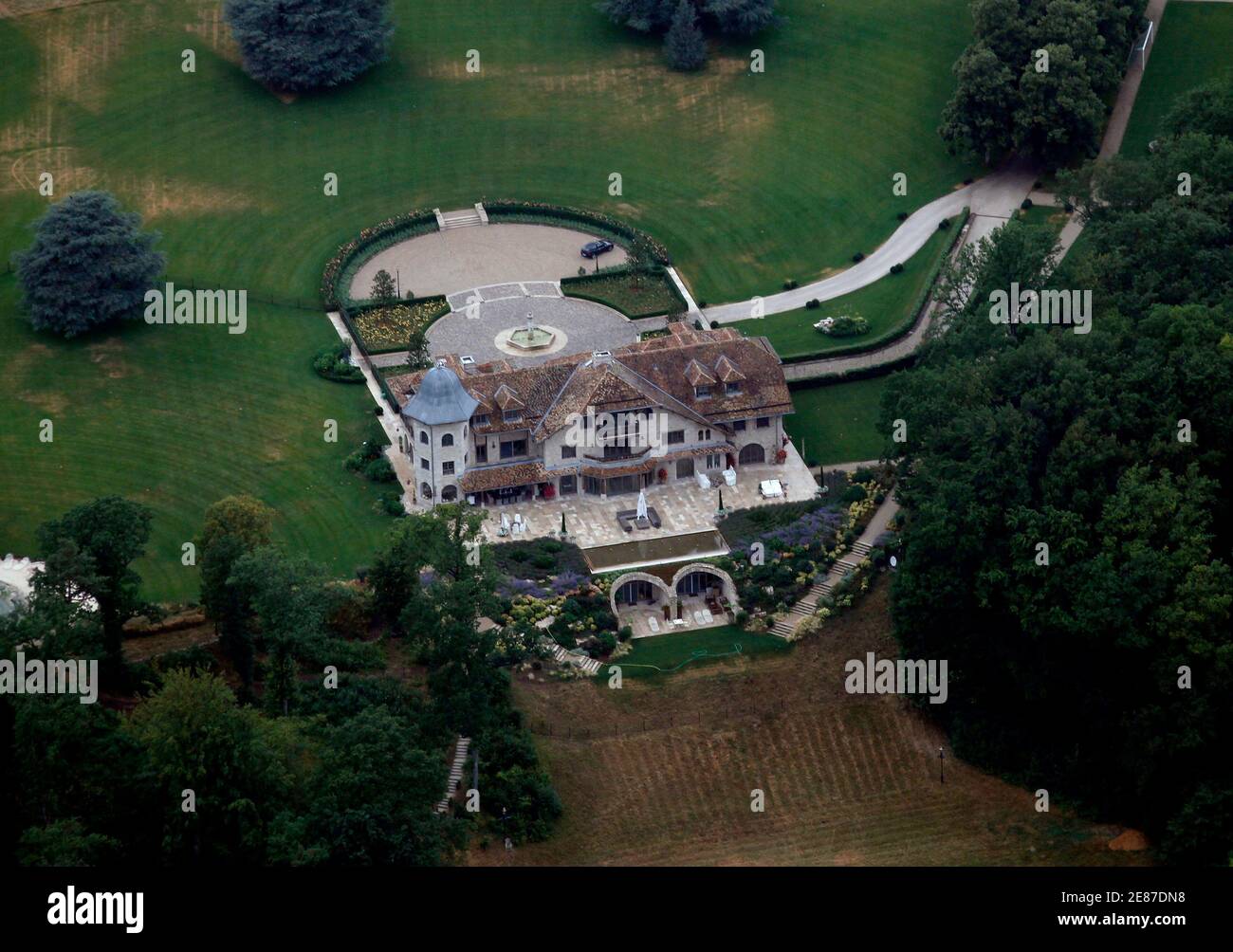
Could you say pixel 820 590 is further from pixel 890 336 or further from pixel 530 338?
pixel 530 338

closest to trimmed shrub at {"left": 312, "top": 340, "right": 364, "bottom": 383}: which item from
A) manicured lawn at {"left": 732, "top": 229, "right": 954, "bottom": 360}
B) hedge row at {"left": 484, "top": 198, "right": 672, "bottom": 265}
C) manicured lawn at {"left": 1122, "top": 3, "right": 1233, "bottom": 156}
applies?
hedge row at {"left": 484, "top": 198, "right": 672, "bottom": 265}

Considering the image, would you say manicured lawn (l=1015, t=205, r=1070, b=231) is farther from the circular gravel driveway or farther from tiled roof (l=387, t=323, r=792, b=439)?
the circular gravel driveway

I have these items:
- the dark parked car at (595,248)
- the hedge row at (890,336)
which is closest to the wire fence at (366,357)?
the dark parked car at (595,248)

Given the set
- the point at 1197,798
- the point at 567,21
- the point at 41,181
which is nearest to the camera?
the point at 1197,798

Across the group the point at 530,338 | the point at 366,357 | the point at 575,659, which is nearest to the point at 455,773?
the point at 575,659

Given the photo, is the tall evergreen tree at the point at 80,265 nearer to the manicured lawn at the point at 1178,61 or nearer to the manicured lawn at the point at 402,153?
the manicured lawn at the point at 402,153

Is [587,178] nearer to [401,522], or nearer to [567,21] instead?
[567,21]
